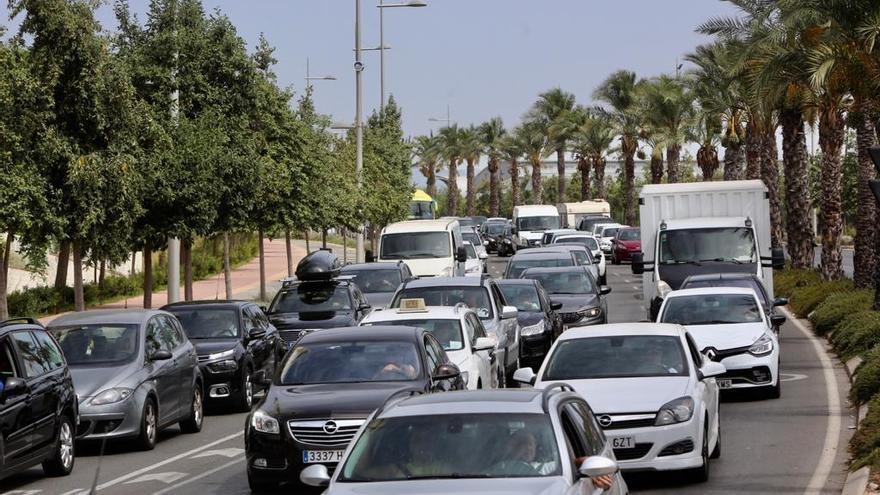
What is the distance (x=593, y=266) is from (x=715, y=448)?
24.7 meters

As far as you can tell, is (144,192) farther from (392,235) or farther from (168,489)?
(168,489)

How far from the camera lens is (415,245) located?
38469 mm

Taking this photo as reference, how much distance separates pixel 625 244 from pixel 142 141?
130ft

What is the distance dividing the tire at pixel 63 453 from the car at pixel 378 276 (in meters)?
15.1

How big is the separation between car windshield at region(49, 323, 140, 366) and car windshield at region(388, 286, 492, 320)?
5.40m

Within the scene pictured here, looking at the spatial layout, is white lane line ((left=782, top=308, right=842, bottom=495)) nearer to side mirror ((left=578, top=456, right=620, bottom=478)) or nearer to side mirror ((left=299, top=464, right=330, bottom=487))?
side mirror ((left=578, top=456, right=620, bottom=478))

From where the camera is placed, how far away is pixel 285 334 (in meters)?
25.2

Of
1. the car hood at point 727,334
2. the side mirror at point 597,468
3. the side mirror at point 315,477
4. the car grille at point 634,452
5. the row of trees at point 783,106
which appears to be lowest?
the car grille at point 634,452

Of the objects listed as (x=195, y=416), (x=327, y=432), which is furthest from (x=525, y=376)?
(x=195, y=416)

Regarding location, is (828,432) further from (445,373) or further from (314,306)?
(314,306)

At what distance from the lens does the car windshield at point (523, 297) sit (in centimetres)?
2627

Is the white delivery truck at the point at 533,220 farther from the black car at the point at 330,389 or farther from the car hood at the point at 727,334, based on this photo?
the black car at the point at 330,389

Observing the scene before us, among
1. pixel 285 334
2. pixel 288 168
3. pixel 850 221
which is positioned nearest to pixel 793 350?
pixel 285 334

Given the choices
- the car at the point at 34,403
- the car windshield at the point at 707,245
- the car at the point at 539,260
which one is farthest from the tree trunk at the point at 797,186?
the car at the point at 34,403
